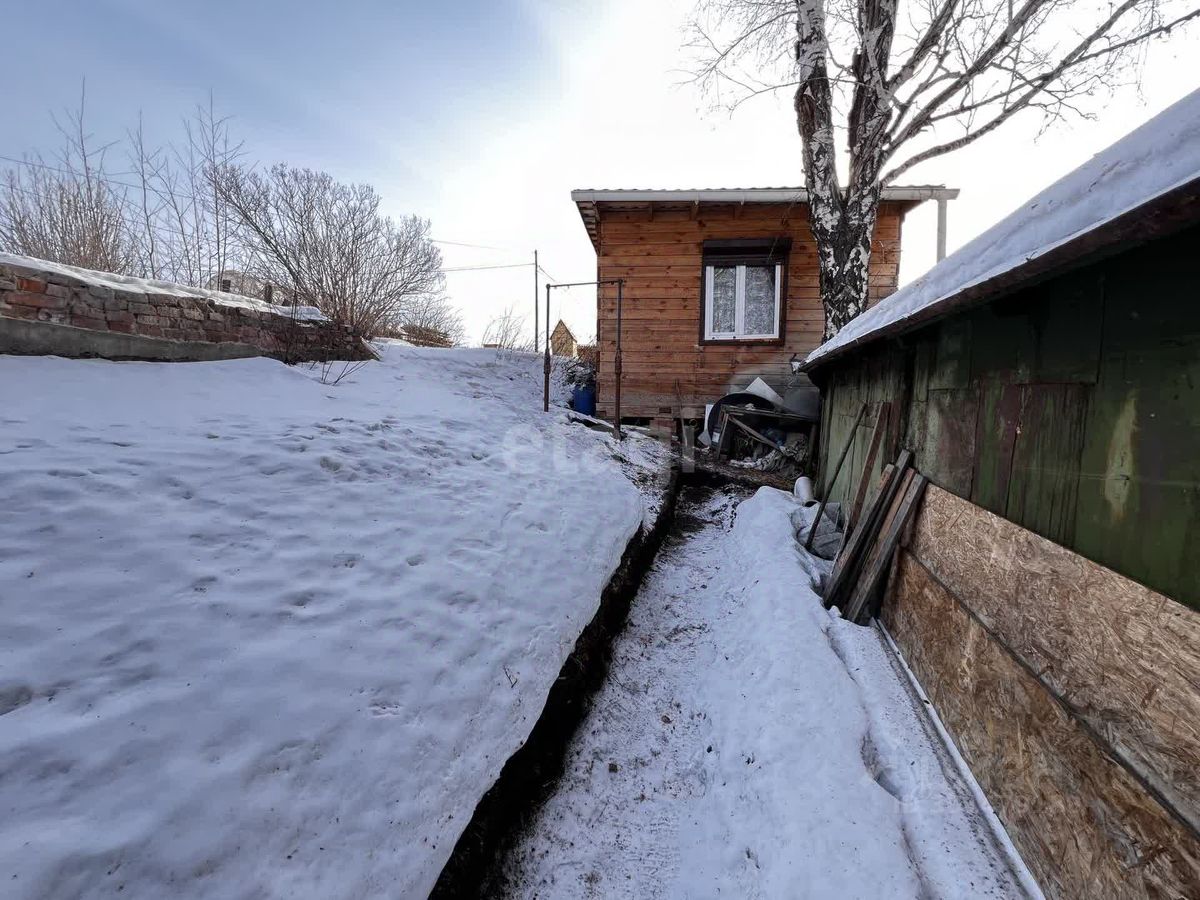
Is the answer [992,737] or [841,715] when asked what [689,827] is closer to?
[841,715]

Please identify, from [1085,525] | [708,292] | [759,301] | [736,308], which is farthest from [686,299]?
[1085,525]

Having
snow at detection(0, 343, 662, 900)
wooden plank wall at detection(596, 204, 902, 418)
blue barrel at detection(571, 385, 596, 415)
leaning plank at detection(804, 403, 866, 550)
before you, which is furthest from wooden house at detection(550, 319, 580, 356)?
snow at detection(0, 343, 662, 900)

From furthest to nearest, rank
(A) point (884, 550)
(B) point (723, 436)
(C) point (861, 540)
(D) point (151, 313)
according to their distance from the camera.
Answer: (B) point (723, 436) → (D) point (151, 313) → (C) point (861, 540) → (A) point (884, 550)

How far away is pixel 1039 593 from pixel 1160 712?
22.6 inches

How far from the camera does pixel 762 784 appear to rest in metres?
2.19

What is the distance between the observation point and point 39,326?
13.4 feet

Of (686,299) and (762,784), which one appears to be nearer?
(762,784)

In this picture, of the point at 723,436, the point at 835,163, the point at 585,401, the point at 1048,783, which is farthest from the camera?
the point at 585,401

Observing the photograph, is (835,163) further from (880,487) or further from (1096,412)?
(1096,412)

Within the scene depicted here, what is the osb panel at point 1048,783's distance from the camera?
4.21ft

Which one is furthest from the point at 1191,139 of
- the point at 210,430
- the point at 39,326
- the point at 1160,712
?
the point at 39,326

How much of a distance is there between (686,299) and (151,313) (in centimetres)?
725

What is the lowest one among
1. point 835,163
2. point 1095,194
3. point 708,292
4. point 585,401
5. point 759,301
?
point 585,401

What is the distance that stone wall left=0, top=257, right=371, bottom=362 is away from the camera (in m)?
4.02
